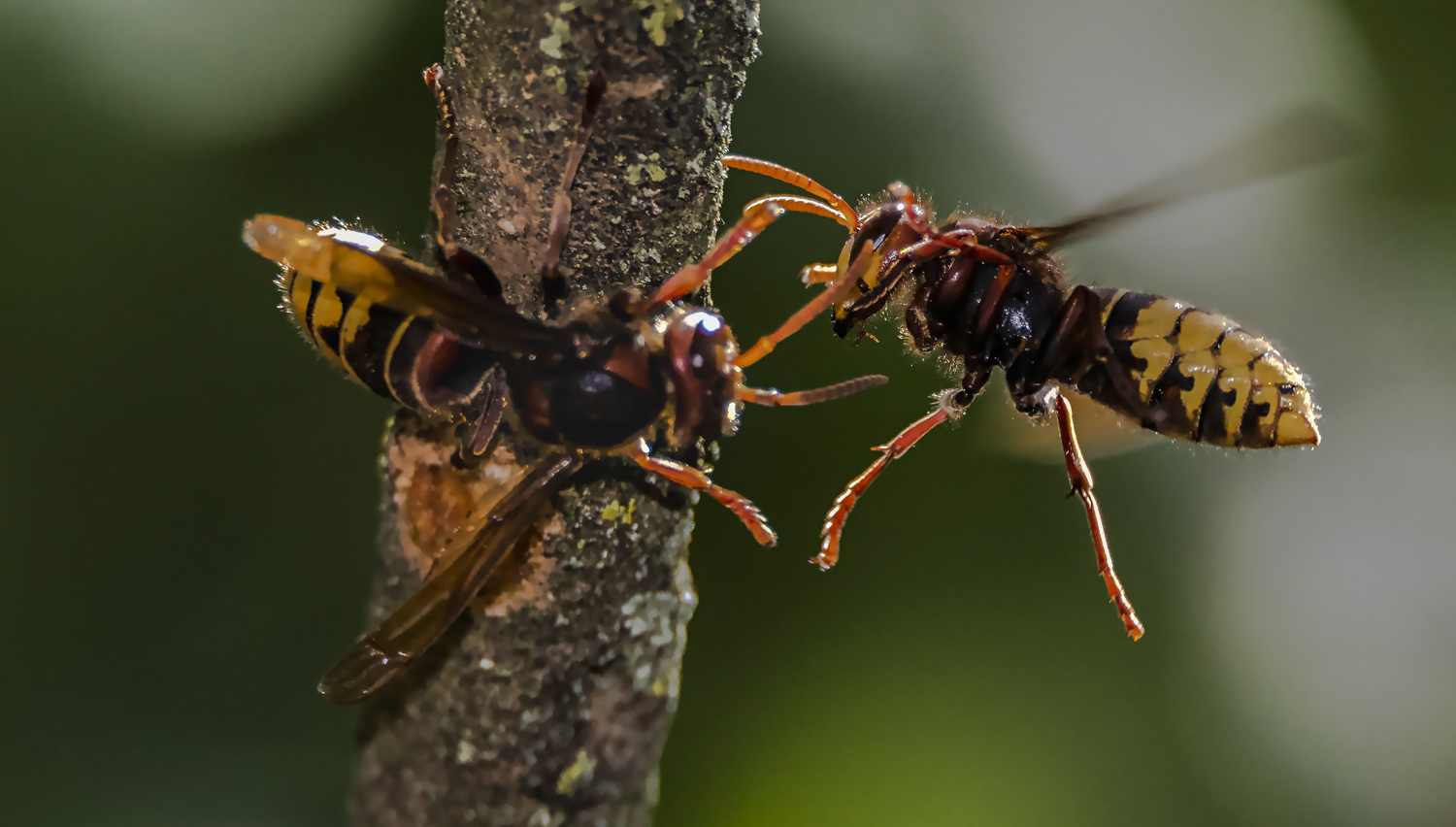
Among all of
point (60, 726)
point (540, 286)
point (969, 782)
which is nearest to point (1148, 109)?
point (969, 782)

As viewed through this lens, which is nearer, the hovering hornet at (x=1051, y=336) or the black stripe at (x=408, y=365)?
the black stripe at (x=408, y=365)

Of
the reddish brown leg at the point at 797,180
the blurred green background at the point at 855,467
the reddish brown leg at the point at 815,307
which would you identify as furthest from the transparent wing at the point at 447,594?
the blurred green background at the point at 855,467

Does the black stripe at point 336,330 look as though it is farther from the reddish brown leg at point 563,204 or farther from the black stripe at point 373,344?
the reddish brown leg at point 563,204

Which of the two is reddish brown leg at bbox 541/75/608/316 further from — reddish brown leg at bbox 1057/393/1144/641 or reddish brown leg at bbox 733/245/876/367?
reddish brown leg at bbox 1057/393/1144/641

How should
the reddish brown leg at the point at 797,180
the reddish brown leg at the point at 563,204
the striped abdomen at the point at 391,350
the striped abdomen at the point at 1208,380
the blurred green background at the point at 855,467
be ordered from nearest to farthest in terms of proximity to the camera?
the reddish brown leg at the point at 563,204 → the striped abdomen at the point at 391,350 → the reddish brown leg at the point at 797,180 → the striped abdomen at the point at 1208,380 → the blurred green background at the point at 855,467

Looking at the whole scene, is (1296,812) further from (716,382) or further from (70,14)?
(70,14)
